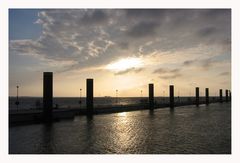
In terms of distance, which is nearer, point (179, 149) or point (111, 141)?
point (179, 149)

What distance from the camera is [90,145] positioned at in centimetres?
1823

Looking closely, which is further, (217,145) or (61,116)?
(61,116)

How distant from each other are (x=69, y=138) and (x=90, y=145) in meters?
3.18
